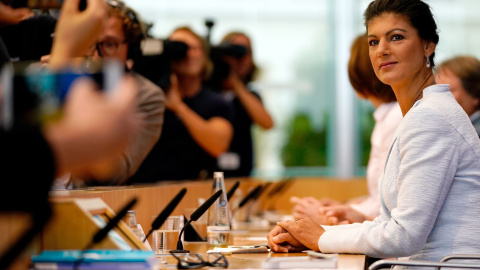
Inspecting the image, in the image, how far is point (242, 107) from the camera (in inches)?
168

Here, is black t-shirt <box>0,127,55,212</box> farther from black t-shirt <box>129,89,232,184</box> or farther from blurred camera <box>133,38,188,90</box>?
black t-shirt <box>129,89,232,184</box>

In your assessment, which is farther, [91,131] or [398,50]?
[398,50]

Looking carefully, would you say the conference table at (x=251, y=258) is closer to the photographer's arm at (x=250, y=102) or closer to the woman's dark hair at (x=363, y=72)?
the woman's dark hair at (x=363, y=72)

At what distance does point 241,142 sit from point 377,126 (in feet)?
4.80

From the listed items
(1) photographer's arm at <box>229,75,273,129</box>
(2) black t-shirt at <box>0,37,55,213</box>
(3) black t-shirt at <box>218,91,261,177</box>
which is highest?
(2) black t-shirt at <box>0,37,55,213</box>

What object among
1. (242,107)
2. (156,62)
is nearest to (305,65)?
(242,107)

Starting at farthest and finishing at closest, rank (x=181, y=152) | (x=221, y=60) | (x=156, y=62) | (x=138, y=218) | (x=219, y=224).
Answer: (x=221, y=60) < (x=181, y=152) < (x=156, y=62) < (x=219, y=224) < (x=138, y=218)

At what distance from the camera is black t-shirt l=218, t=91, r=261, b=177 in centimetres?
412

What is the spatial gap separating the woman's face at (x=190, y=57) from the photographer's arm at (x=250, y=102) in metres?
0.60

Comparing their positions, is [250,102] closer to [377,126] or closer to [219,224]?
[377,126]

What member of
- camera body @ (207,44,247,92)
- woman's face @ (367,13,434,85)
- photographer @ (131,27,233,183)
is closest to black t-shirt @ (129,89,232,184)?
photographer @ (131,27,233,183)

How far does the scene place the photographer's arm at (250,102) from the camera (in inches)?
165

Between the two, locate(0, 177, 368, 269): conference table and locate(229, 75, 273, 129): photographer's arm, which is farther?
locate(229, 75, 273, 129): photographer's arm

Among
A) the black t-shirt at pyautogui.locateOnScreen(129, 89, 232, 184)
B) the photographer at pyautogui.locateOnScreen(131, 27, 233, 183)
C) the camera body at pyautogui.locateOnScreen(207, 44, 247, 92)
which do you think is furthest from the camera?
the camera body at pyautogui.locateOnScreen(207, 44, 247, 92)
